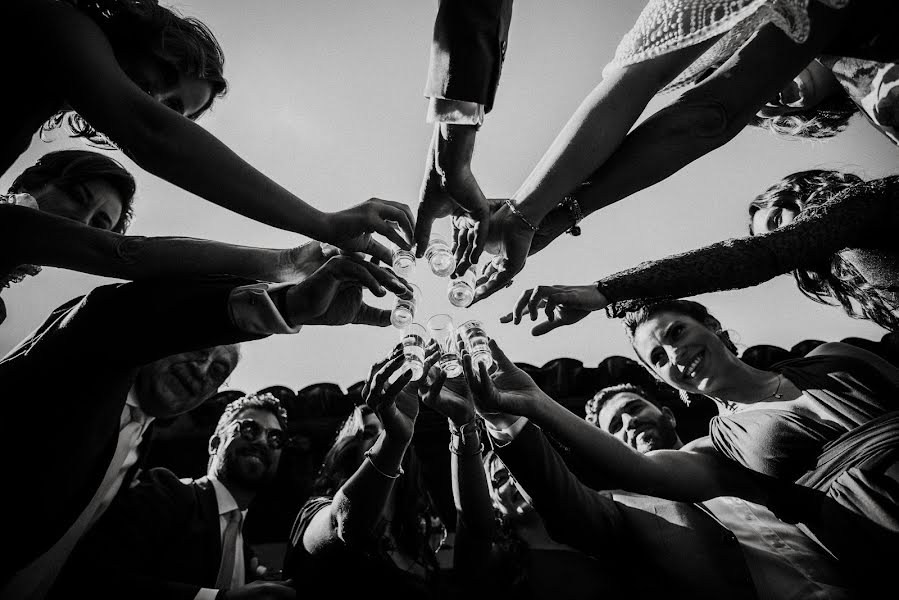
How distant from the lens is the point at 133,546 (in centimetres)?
249

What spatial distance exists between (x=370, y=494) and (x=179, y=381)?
4.03 ft

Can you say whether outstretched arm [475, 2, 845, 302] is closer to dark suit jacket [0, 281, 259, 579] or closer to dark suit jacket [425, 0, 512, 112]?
dark suit jacket [425, 0, 512, 112]

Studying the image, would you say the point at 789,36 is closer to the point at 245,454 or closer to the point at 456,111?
the point at 456,111

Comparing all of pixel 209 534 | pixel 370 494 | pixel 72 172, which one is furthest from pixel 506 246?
pixel 209 534

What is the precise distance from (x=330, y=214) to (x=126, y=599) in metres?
2.03

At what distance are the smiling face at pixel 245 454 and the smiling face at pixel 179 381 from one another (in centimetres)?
96

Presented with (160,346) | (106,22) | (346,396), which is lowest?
(160,346)

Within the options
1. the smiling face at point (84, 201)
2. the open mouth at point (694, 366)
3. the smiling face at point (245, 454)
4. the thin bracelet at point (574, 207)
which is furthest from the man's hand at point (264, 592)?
the open mouth at point (694, 366)

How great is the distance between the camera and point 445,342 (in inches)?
83.4

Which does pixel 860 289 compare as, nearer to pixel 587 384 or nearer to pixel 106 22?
pixel 106 22

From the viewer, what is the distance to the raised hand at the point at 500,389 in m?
1.78

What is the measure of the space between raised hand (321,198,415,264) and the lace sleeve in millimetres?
828

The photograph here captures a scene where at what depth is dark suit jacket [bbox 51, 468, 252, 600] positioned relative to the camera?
7.05 ft

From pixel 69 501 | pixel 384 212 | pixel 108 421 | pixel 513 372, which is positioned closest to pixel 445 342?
pixel 513 372
